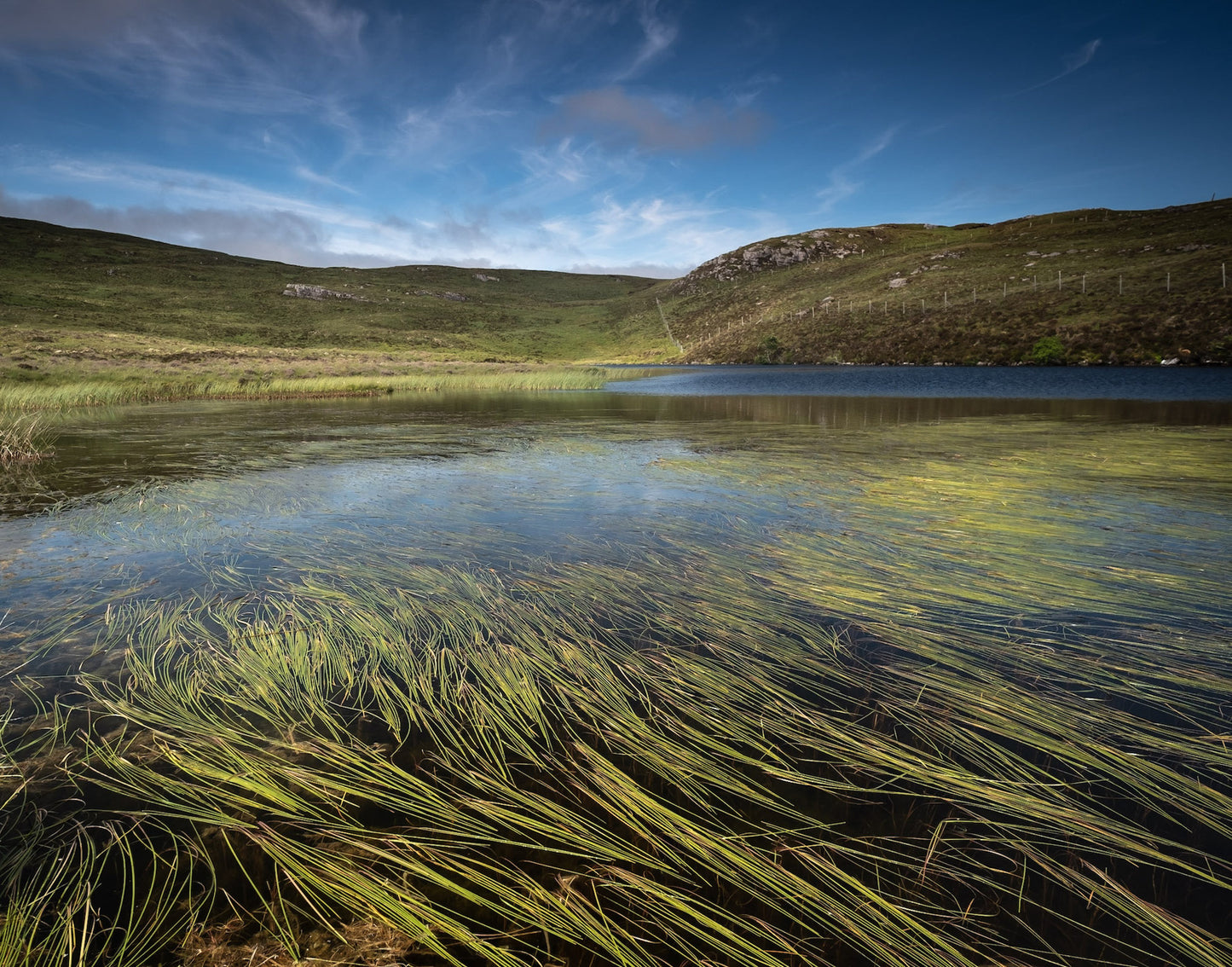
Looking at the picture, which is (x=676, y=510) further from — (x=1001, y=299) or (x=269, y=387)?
(x=1001, y=299)

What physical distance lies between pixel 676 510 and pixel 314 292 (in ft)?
335

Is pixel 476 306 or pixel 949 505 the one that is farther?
pixel 476 306

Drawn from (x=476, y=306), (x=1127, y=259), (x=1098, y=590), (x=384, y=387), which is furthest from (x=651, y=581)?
(x=476, y=306)

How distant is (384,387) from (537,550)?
30284 millimetres

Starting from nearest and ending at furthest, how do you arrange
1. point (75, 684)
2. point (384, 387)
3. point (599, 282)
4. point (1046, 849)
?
point (1046, 849) < point (75, 684) < point (384, 387) < point (599, 282)

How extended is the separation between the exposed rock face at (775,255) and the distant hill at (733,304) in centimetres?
45

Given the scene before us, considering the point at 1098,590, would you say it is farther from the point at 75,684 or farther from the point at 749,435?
the point at 749,435

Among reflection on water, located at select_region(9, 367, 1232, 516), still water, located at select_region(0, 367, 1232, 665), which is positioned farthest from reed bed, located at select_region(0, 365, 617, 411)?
still water, located at select_region(0, 367, 1232, 665)

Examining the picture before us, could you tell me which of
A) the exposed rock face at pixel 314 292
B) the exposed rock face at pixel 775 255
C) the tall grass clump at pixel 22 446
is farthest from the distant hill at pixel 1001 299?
the exposed rock face at pixel 314 292

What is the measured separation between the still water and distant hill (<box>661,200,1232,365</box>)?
24492 mm

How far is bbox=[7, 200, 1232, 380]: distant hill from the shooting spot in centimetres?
3653

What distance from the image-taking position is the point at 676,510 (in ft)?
24.6

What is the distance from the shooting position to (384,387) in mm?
32875

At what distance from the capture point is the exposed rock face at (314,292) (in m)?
89.7
